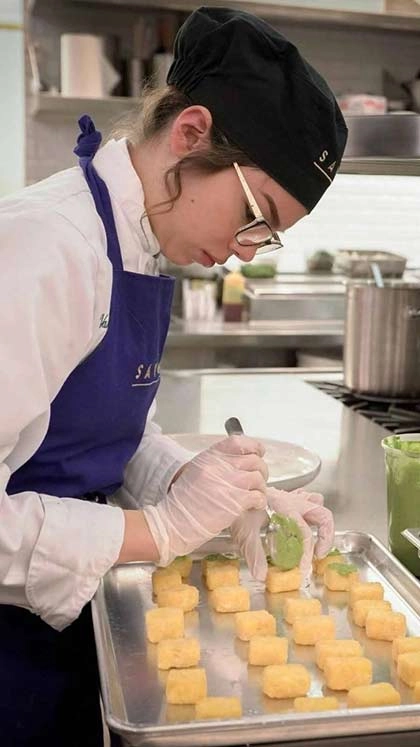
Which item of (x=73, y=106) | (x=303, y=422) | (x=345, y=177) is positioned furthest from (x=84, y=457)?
(x=345, y=177)

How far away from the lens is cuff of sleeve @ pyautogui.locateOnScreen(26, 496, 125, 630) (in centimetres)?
117

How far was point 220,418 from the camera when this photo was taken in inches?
95.3

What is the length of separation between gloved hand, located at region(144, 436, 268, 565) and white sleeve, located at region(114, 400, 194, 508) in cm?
24

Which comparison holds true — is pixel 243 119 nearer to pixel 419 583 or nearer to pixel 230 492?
pixel 230 492

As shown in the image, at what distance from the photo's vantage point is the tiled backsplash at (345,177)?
5.05 m

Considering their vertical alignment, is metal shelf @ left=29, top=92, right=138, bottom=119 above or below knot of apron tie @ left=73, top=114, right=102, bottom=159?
above

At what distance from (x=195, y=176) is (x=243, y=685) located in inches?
27.7

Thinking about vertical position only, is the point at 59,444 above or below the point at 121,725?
above

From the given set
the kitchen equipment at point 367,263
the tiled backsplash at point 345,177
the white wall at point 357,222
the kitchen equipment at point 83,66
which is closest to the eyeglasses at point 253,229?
the kitchen equipment at point 367,263

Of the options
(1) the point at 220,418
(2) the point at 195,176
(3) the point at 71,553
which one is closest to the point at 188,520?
(3) the point at 71,553

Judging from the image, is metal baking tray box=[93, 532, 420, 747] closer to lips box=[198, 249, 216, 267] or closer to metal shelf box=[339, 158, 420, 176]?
lips box=[198, 249, 216, 267]

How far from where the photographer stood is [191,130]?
49.0 inches

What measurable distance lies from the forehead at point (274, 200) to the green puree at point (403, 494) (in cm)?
42

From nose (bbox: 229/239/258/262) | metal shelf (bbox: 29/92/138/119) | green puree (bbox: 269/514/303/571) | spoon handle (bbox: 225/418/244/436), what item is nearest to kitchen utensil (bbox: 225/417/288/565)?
green puree (bbox: 269/514/303/571)
